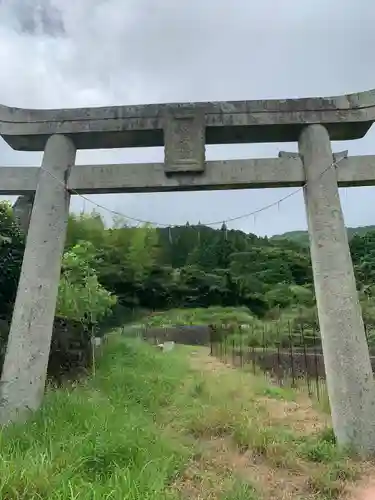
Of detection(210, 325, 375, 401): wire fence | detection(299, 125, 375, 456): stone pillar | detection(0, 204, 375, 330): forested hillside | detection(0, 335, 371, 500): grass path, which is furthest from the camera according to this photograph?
detection(0, 204, 375, 330): forested hillside

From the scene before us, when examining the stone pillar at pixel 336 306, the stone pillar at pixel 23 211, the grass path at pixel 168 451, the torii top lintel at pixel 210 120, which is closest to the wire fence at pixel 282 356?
the grass path at pixel 168 451

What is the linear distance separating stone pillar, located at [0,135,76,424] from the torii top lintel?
271 mm

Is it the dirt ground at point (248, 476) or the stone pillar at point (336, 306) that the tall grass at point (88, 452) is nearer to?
the dirt ground at point (248, 476)

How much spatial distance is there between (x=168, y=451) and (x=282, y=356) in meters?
7.33

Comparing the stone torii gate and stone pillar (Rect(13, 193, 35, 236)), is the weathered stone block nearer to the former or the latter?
the stone torii gate

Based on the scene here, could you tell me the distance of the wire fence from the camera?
9.14 metres

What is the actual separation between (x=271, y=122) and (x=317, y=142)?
56 cm

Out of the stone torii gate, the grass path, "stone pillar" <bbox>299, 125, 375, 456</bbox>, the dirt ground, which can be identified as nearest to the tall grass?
the grass path

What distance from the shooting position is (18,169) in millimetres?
5219

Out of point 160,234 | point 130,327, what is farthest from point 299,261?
point 130,327

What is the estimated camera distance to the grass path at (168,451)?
9.22 feet

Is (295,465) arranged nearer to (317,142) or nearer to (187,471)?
(187,471)

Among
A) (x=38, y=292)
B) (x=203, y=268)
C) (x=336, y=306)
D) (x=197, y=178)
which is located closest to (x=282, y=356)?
(x=336, y=306)

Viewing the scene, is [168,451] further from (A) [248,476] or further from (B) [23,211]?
(B) [23,211]
